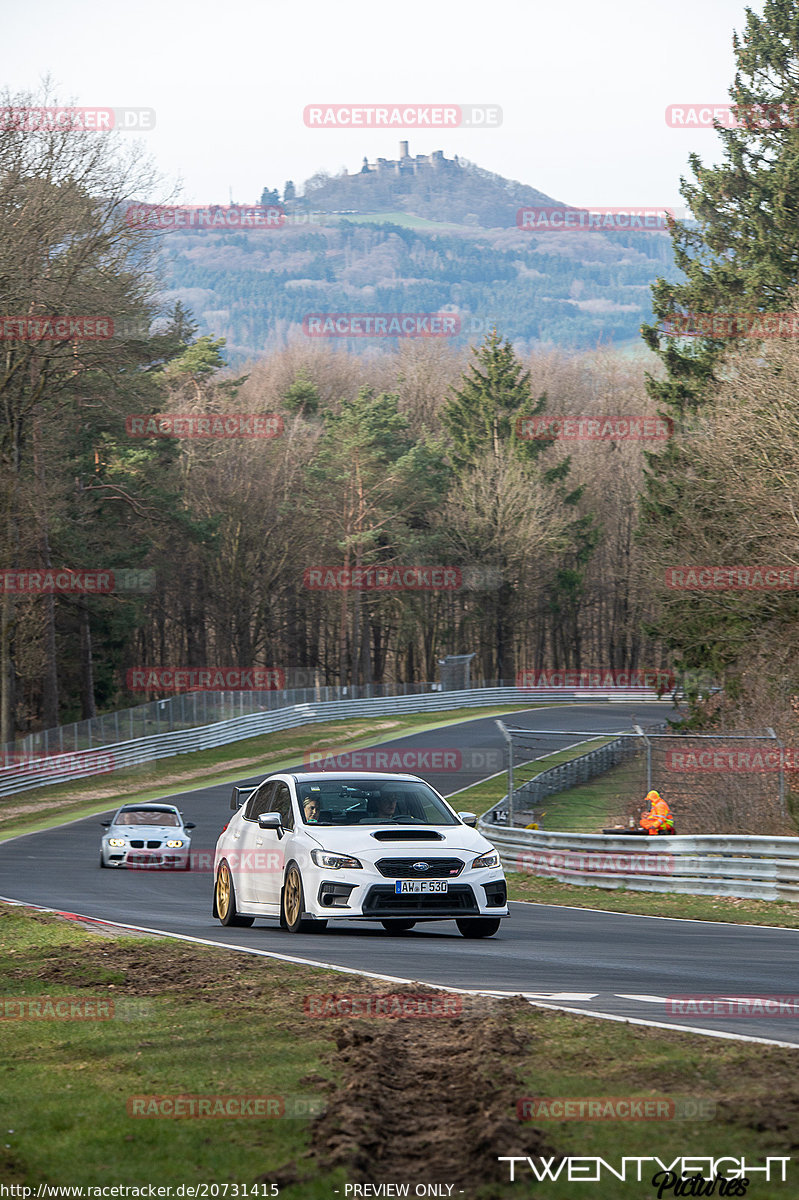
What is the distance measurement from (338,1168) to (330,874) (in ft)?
26.7

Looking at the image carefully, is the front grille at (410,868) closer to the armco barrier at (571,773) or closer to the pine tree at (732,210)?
the armco barrier at (571,773)

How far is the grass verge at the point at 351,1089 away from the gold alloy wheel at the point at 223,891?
561 cm

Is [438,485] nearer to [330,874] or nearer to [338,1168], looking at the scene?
[330,874]

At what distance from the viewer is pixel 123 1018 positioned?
882cm

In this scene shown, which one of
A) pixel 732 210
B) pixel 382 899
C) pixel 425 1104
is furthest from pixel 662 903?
pixel 732 210

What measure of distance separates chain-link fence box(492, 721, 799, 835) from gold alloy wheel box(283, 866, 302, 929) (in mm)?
9212

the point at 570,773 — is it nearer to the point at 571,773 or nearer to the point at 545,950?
the point at 571,773

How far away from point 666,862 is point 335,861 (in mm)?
9437

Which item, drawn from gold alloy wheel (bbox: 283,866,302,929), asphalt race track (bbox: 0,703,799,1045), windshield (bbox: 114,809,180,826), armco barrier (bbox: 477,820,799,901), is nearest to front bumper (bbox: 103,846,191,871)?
windshield (bbox: 114,809,180,826)

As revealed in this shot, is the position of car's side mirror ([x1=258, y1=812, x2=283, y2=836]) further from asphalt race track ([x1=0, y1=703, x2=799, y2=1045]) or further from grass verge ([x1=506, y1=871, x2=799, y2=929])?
grass verge ([x1=506, y1=871, x2=799, y2=929])

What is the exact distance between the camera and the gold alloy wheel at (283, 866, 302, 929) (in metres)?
13.8

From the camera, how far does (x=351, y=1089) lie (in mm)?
6375

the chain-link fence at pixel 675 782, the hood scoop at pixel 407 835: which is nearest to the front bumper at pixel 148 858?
the chain-link fence at pixel 675 782

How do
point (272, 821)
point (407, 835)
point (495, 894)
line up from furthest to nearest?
point (272, 821) → point (495, 894) → point (407, 835)
